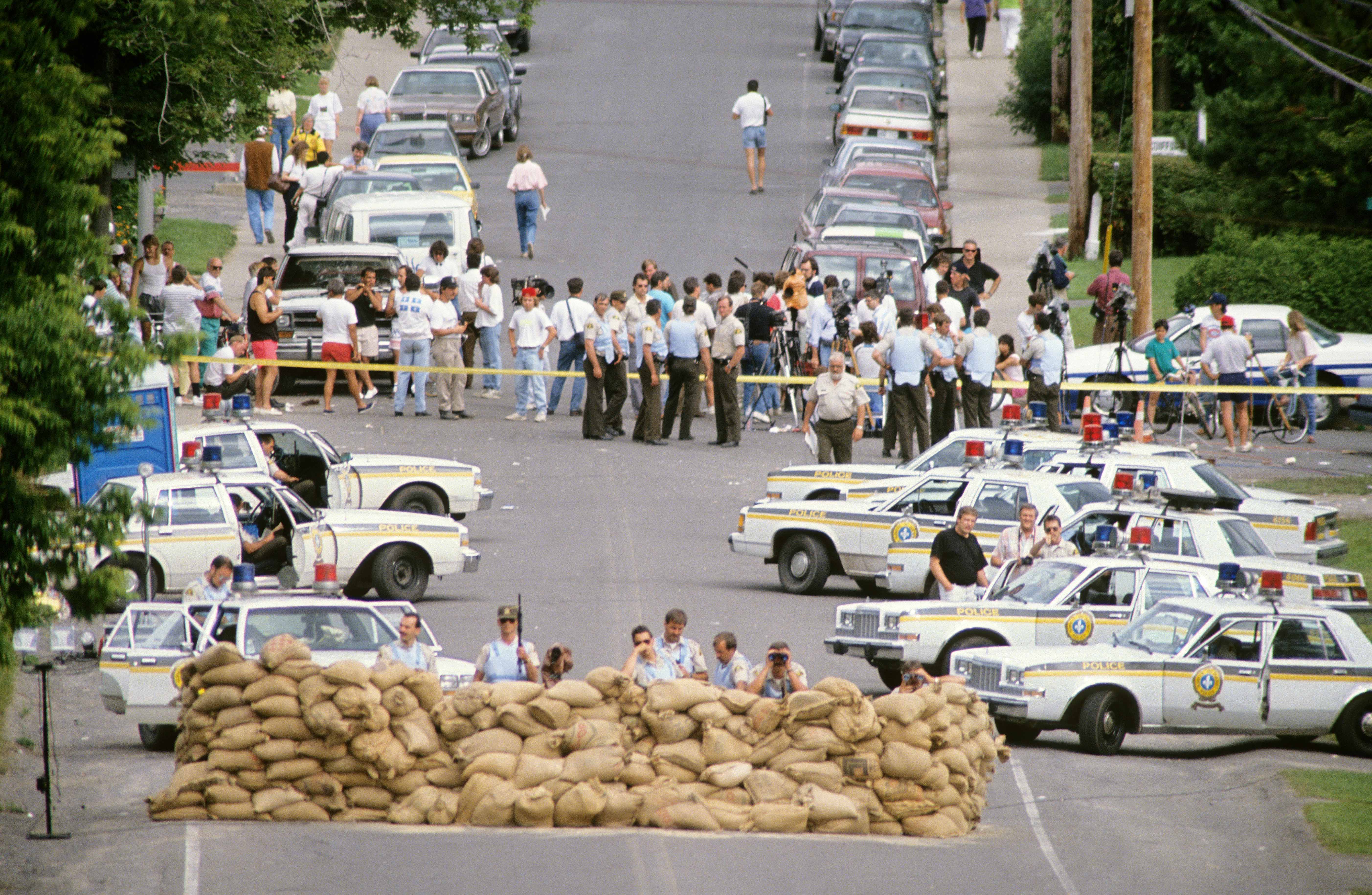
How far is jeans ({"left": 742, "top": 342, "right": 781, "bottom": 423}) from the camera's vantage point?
26.3 m

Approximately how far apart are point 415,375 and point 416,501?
6141mm

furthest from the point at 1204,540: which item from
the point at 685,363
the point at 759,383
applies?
the point at 759,383

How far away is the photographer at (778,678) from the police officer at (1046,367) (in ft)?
34.3

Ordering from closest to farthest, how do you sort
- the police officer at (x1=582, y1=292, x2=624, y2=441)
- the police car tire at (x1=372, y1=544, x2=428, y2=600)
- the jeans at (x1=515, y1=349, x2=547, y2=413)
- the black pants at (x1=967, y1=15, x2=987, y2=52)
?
the police car tire at (x1=372, y1=544, x2=428, y2=600), the police officer at (x1=582, y1=292, x2=624, y2=441), the jeans at (x1=515, y1=349, x2=547, y2=413), the black pants at (x1=967, y1=15, x2=987, y2=52)

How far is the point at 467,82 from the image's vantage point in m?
39.6

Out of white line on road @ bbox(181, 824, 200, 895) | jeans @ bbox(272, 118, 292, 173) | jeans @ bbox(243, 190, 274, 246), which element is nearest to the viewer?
white line on road @ bbox(181, 824, 200, 895)

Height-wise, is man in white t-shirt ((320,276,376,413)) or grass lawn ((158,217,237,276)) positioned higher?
grass lawn ((158,217,237,276))

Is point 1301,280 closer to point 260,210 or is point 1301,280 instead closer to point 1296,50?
point 1296,50

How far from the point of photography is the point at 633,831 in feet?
42.5

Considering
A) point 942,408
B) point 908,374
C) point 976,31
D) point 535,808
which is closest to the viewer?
point 535,808

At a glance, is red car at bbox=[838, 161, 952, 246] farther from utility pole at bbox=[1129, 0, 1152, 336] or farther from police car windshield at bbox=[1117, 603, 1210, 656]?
police car windshield at bbox=[1117, 603, 1210, 656]

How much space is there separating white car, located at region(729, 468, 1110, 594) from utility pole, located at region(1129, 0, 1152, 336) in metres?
10.1

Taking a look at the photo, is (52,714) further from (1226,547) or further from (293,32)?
(293,32)

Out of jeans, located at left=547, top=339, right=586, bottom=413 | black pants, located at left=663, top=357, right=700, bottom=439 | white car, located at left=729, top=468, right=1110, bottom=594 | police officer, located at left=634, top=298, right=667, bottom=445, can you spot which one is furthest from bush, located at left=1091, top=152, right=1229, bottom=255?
white car, located at left=729, top=468, right=1110, bottom=594
